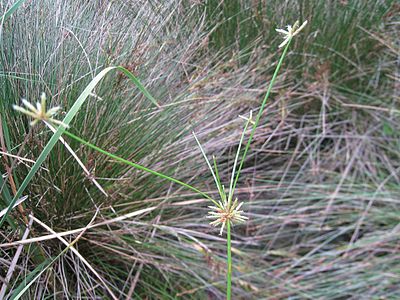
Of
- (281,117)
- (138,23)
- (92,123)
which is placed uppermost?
(138,23)

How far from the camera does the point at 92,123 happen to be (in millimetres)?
1142

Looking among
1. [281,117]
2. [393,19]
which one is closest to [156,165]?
[281,117]

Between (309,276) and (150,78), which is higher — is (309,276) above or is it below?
below

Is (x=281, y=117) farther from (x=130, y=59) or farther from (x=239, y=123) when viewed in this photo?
(x=130, y=59)

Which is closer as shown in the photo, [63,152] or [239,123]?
[63,152]

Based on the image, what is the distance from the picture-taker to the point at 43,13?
117 cm

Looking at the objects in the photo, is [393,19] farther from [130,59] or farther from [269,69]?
[130,59]

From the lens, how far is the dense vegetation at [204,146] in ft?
3.65

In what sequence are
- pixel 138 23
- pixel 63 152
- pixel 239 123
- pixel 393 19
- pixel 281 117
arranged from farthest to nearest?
1. pixel 393 19
2. pixel 281 117
3. pixel 239 123
4. pixel 138 23
5. pixel 63 152

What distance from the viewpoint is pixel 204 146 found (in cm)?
139

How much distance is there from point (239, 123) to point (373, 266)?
1.85 feet

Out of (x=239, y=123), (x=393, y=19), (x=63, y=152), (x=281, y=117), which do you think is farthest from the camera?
(x=393, y=19)

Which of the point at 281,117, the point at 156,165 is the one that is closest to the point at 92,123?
the point at 156,165

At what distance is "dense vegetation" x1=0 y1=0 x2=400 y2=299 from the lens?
1.11 meters
